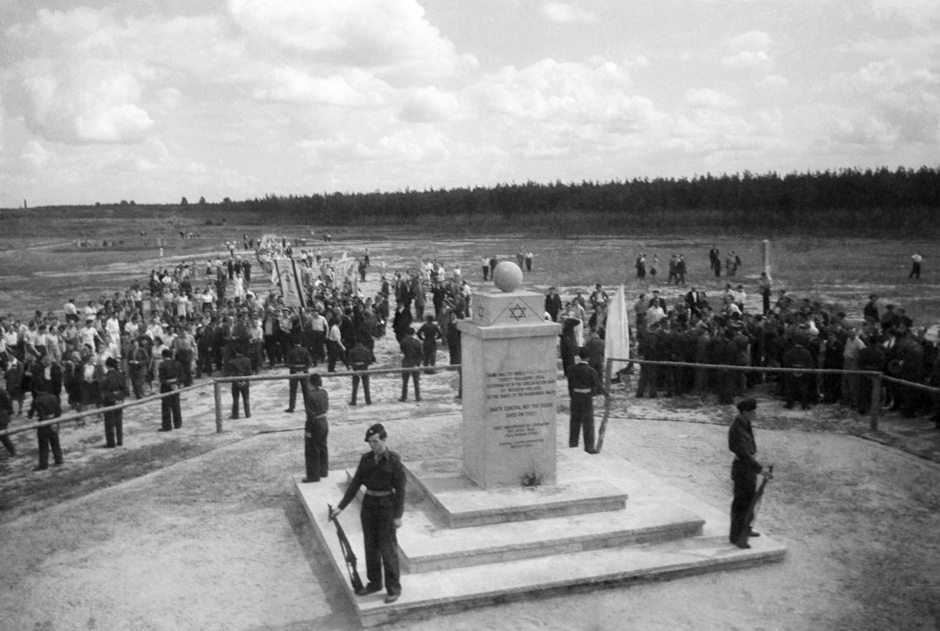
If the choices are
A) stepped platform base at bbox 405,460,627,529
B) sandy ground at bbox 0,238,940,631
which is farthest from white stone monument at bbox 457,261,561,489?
sandy ground at bbox 0,238,940,631

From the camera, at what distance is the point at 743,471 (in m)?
8.52

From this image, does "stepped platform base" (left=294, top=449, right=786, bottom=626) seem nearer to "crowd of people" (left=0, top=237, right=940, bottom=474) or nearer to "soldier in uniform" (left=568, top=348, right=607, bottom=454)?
"soldier in uniform" (left=568, top=348, right=607, bottom=454)

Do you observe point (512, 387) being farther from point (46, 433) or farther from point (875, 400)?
point (46, 433)

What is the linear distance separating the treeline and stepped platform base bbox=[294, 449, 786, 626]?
62.1m

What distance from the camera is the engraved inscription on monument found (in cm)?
947

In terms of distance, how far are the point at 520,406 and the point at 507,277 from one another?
5.06 ft

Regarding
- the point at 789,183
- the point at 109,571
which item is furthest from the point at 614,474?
the point at 789,183

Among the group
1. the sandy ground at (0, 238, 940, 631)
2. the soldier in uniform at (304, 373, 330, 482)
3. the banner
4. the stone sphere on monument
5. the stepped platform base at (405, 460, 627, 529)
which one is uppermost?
the stone sphere on monument

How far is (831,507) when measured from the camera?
10195mm

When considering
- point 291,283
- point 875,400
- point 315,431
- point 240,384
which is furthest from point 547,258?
point 315,431

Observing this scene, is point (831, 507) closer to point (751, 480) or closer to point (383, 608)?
point (751, 480)

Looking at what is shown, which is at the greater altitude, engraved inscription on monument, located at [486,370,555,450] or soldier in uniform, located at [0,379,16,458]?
engraved inscription on monument, located at [486,370,555,450]

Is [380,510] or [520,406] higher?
[520,406]

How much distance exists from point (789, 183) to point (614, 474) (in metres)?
78.0
